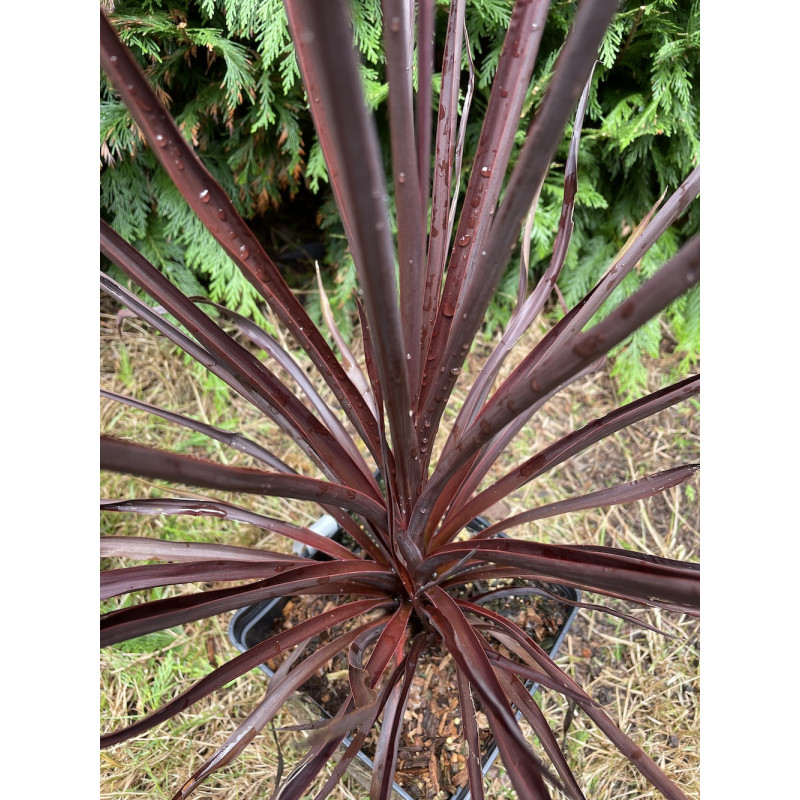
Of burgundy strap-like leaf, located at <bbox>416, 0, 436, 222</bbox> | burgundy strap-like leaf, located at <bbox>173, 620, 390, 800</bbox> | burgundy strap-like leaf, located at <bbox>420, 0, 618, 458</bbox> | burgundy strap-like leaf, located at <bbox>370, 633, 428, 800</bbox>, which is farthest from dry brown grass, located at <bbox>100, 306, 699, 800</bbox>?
burgundy strap-like leaf, located at <bbox>416, 0, 436, 222</bbox>

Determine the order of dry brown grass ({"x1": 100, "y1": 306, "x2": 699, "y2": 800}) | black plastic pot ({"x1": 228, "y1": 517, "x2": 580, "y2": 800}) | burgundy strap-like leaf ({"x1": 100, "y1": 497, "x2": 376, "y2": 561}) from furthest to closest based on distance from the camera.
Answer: dry brown grass ({"x1": 100, "y1": 306, "x2": 699, "y2": 800})
black plastic pot ({"x1": 228, "y1": 517, "x2": 580, "y2": 800})
burgundy strap-like leaf ({"x1": 100, "y1": 497, "x2": 376, "y2": 561})

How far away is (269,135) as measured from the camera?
1112mm

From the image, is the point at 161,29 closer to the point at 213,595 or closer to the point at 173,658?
the point at 213,595

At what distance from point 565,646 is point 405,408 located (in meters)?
0.71

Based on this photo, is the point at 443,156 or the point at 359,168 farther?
the point at 443,156

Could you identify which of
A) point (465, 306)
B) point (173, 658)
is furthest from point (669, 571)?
point (173, 658)

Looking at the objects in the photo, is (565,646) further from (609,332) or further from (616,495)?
(609,332)

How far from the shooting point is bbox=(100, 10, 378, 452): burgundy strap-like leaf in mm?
401

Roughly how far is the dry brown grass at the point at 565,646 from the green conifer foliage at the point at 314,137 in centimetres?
17

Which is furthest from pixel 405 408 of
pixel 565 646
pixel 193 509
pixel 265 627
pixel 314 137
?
pixel 314 137

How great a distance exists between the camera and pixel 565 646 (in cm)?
95

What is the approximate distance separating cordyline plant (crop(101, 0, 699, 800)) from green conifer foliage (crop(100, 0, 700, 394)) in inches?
18.0

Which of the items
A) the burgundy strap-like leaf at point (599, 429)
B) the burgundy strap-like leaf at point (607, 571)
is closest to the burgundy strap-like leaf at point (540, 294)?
the burgundy strap-like leaf at point (599, 429)

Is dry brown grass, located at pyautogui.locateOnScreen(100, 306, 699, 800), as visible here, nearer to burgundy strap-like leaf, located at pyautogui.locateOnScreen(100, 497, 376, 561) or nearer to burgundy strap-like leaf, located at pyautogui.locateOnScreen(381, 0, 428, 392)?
burgundy strap-like leaf, located at pyautogui.locateOnScreen(100, 497, 376, 561)
